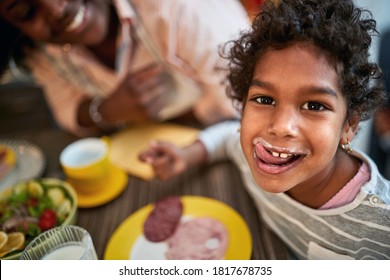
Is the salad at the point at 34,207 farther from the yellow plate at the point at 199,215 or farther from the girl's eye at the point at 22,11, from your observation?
the girl's eye at the point at 22,11

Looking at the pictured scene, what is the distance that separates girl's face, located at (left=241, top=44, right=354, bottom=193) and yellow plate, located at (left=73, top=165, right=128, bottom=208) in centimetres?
41

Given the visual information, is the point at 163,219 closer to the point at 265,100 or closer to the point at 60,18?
the point at 265,100

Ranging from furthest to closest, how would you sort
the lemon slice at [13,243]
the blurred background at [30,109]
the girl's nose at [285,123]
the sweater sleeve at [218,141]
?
the blurred background at [30,109], the sweater sleeve at [218,141], the lemon slice at [13,243], the girl's nose at [285,123]

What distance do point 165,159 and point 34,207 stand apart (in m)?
0.31

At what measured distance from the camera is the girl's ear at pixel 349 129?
1.99 feet

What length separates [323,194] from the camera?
0.66 metres

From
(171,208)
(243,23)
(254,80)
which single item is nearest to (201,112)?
(243,23)

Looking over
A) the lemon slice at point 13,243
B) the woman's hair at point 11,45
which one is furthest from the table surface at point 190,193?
the woman's hair at point 11,45

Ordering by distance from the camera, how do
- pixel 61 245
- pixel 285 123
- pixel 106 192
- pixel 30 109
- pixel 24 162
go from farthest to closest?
pixel 30 109, pixel 24 162, pixel 106 192, pixel 61 245, pixel 285 123

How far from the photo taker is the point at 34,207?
2.56ft

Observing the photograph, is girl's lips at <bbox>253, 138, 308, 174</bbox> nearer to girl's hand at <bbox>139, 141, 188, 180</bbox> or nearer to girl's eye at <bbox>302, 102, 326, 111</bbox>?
girl's eye at <bbox>302, 102, 326, 111</bbox>

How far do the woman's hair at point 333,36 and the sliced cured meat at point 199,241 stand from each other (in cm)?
31

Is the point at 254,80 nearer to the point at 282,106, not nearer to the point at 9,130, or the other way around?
the point at 282,106

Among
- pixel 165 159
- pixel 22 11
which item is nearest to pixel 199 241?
pixel 165 159
